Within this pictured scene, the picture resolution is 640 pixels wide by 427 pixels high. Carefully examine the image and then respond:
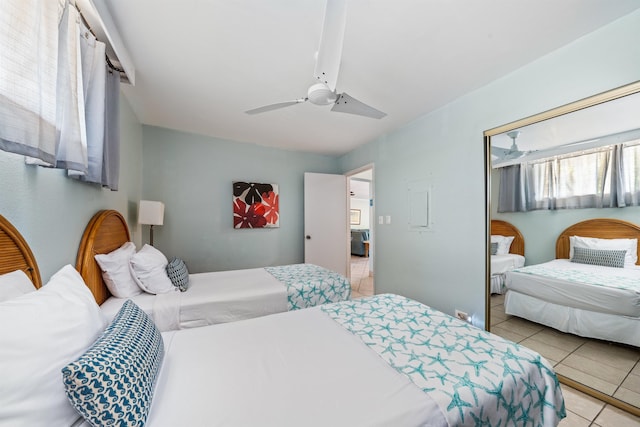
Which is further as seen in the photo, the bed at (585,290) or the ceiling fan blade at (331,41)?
the bed at (585,290)

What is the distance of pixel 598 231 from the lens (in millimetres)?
1716

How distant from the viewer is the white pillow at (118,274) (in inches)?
68.6

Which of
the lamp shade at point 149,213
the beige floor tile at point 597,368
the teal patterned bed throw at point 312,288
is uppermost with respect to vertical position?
the lamp shade at point 149,213

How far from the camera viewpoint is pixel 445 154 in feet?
8.77

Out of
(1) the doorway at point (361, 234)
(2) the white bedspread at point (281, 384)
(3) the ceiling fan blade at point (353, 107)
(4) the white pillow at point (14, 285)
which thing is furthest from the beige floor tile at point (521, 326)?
(4) the white pillow at point (14, 285)

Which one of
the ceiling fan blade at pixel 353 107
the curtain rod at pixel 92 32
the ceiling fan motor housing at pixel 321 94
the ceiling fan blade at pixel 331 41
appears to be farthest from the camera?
the ceiling fan blade at pixel 353 107

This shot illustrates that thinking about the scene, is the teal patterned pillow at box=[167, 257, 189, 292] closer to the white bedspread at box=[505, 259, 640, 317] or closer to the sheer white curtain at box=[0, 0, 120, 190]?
the sheer white curtain at box=[0, 0, 120, 190]

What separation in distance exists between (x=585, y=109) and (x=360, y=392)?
236 cm

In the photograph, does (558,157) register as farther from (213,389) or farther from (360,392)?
(213,389)

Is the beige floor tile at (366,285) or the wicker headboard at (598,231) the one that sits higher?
the wicker headboard at (598,231)

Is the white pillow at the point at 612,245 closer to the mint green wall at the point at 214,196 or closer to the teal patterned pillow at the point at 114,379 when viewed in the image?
the teal patterned pillow at the point at 114,379

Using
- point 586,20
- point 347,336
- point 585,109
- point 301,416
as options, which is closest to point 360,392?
point 301,416

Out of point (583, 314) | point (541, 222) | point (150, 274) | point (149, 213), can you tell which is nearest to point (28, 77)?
point (150, 274)

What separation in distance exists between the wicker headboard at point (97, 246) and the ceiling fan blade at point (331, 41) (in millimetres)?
1810
